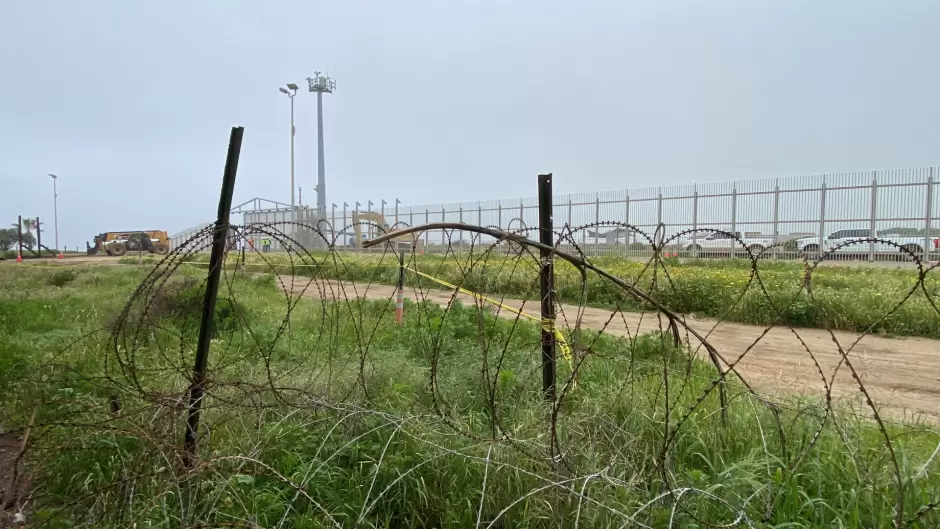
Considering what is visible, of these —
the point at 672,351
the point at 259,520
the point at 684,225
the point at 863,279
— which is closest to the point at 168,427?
the point at 259,520

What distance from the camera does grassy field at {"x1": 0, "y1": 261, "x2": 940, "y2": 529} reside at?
216cm

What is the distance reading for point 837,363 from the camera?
5.19 metres

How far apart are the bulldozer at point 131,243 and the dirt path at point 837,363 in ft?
124

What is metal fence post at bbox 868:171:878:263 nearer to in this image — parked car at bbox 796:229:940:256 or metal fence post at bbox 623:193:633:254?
parked car at bbox 796:229:940:256

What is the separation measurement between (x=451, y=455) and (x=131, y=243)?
42741 millimetres

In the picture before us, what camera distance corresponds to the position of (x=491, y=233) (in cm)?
239

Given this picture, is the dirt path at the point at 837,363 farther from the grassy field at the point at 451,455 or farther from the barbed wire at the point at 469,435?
the grassy field at the point at 451,455

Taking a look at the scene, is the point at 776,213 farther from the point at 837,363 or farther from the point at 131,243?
the point at 131,243

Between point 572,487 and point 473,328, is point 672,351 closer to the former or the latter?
point 473,328

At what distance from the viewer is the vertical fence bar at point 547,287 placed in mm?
2916

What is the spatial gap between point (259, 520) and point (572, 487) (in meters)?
1.34

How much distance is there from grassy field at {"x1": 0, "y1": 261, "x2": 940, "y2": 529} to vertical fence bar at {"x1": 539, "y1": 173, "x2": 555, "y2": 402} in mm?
206

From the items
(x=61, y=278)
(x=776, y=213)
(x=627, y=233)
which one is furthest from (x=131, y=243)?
(x=776, y=213)

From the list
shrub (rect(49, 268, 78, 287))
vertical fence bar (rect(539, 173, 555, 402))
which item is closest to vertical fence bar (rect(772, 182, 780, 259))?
vertical fence bar (rect(539, 173, 555, 402))
